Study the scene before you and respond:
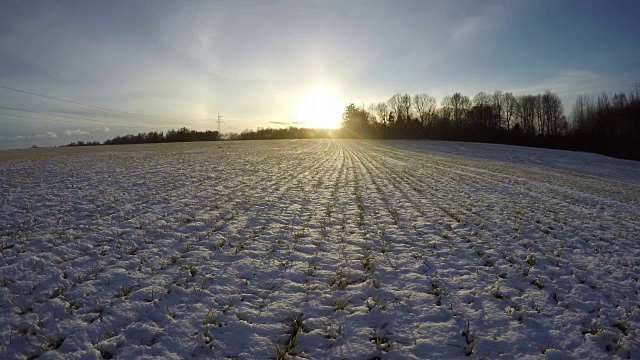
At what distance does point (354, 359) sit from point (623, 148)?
2969 inches

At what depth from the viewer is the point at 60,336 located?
3.68 m

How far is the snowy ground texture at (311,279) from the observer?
3734 mm

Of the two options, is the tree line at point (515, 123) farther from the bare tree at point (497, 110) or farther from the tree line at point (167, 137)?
the tree line at point (167, 137)

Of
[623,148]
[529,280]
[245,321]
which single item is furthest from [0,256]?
[623,148]

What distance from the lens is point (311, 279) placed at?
5.30 m

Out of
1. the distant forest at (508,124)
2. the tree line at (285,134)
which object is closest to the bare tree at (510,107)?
the distant forest at (508,124)

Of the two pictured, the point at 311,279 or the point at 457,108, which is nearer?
the point at 311,279

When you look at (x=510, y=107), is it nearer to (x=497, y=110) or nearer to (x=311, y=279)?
(x=497, y=110)

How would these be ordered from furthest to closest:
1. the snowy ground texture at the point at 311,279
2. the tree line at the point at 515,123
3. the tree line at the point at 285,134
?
the tree line at the point at 285,134
the tree line at the point at 515,123
the snowy ground texture at the point at 311,279

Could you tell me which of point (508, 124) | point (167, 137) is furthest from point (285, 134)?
point (508, 124)

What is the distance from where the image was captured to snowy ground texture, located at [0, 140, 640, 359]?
12.3ft

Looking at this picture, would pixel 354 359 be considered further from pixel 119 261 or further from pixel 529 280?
pixel 119 261

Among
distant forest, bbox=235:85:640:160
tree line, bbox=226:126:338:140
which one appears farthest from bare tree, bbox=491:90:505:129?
tree line, bbox=226:126:338:140

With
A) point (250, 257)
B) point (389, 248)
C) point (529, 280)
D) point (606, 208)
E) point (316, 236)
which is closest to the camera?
point (529, 280)
